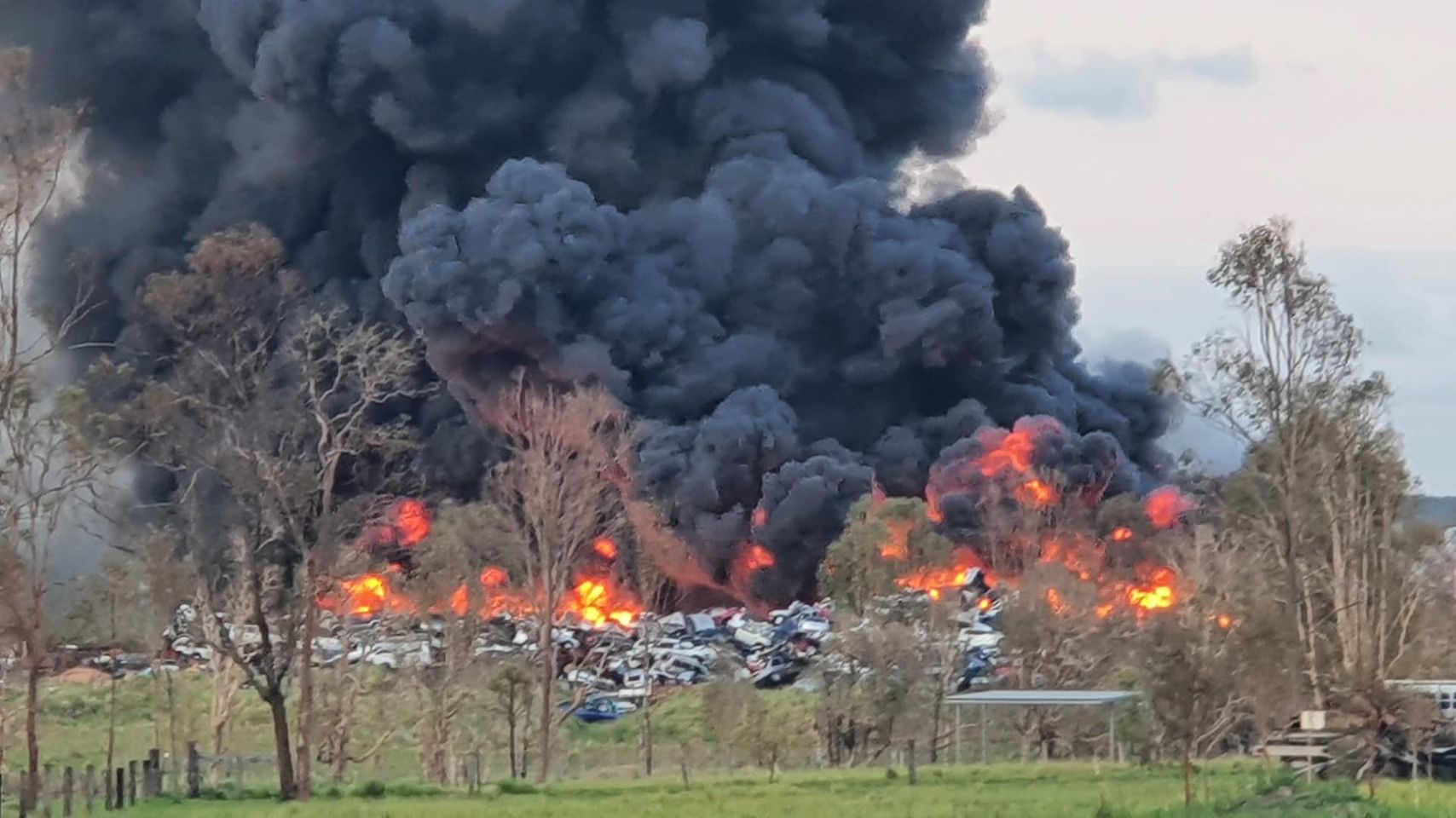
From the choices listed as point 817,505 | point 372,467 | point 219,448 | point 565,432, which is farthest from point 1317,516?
point 372,467

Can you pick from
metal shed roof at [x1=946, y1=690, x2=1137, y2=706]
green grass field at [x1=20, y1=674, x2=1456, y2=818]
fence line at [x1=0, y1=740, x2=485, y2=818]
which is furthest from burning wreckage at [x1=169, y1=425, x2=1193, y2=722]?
fence line at [x1=0, y1=740, x2=485, y2=818]

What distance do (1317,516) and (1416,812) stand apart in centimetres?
2329

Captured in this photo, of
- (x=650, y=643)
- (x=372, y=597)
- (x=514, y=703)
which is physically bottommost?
(x=514, y=703)

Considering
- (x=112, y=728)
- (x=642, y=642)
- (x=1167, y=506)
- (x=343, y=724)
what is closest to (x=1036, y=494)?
(x=1167, y=506)

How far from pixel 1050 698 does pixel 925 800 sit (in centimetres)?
1317

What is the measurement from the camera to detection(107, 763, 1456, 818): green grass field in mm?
32188

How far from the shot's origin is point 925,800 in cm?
3709

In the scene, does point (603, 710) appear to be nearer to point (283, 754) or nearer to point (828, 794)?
point (283, 754)

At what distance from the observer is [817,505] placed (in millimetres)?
85250

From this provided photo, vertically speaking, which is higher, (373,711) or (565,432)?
(565,432)

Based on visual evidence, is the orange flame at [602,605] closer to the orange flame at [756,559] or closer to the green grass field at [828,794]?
the orange flame at [756,559]

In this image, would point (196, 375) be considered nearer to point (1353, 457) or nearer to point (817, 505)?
point (1353, 457)

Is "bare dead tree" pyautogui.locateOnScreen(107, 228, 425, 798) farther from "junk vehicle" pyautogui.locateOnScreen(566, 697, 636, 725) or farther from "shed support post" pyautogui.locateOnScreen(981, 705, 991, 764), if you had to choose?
"shed support post" pyautogui.locateOnScreen(981, 705, 991, 764)

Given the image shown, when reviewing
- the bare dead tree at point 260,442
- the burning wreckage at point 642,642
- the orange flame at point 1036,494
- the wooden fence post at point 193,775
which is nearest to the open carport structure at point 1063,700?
the burning wreckage at point 642,642
